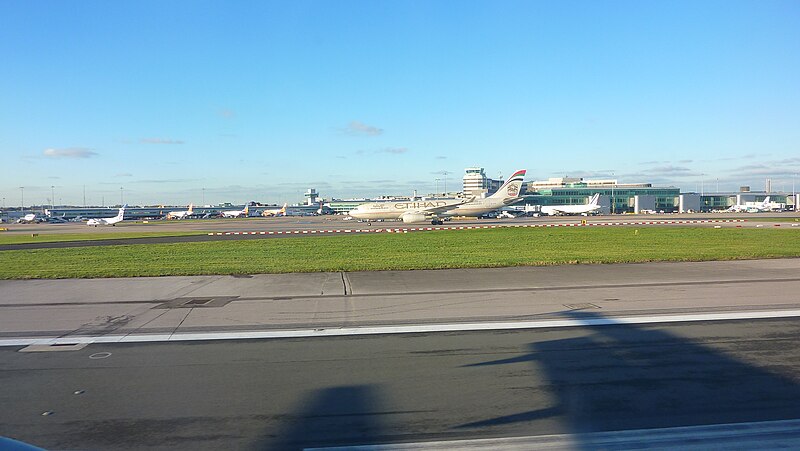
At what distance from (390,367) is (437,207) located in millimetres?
55139

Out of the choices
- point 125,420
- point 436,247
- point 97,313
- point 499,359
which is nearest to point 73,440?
point 125,420

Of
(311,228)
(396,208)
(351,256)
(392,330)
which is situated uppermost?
(396,208)

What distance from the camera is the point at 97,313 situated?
38.2 ft

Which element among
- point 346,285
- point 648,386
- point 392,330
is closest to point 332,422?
point 648,386

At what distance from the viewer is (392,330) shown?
9594mm

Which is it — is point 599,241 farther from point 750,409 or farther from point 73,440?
point 73,440

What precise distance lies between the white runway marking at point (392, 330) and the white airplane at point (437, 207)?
48034mm

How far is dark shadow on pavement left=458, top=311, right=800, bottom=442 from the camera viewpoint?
5449 mm

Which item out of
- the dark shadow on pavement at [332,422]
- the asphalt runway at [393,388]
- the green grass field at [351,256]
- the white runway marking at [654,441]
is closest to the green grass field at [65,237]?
the green grass field at [351,256]

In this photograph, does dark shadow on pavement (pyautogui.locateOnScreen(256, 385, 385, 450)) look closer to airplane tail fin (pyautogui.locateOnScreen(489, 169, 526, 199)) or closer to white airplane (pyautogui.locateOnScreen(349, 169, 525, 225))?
white airplane (pyautogui.locateOnScreen(349, 169, 525, 225))

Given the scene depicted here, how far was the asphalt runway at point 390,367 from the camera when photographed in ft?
17.6

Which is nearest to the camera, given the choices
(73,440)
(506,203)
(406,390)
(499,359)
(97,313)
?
(73,440)

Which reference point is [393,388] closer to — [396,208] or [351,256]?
[351,256]

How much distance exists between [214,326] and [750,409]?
847 centimetres
